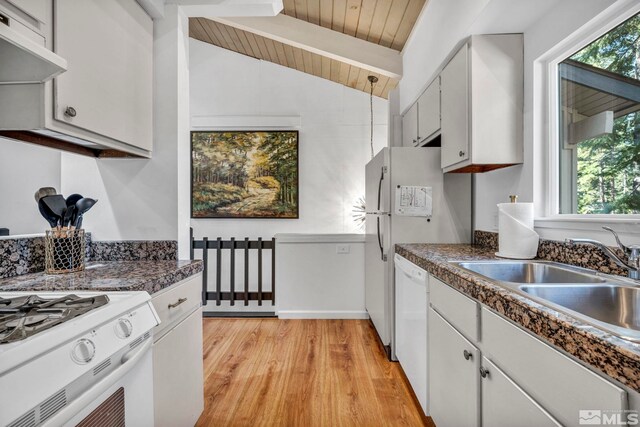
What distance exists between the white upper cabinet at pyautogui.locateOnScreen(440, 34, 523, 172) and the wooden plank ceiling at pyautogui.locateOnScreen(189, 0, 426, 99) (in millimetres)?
1127

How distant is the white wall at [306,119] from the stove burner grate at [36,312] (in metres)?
3.16

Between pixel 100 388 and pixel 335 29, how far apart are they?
3.39m

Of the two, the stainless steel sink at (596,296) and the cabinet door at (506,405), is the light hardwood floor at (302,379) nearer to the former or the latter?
the cabinet door at (506,405)

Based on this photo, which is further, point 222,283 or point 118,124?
point 222,283

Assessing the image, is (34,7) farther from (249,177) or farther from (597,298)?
(249,177)

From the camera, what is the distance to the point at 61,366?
27.7 inches

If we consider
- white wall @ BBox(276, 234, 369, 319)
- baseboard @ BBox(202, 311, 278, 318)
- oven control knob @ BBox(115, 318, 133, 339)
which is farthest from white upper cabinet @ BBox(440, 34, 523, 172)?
baseboard @ BBox(202, 311, 278, 318)

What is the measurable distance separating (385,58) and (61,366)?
11.8 ft

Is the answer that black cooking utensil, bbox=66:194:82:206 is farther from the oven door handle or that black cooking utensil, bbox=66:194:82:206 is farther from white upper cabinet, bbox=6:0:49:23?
the oven door handle

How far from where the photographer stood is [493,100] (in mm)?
1824

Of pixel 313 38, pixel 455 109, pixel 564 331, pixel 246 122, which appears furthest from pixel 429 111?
pixel 246 122

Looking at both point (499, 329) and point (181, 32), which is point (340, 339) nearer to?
point (499, 329)

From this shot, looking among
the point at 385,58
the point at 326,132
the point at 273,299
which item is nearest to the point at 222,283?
the point at 273,299

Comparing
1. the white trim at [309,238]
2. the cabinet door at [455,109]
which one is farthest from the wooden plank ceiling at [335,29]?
the white trim at [309,238]
